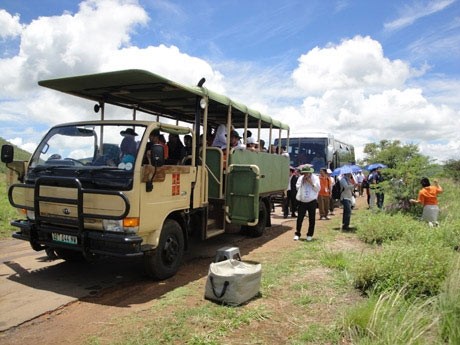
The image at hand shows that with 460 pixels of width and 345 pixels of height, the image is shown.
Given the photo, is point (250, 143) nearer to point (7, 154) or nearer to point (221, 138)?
point (221, 138)

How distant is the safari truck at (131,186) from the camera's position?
16.1ft

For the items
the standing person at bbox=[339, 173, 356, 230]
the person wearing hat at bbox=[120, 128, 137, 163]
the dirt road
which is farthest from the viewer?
the standing person at bbox=[339, 173, 356, 230]

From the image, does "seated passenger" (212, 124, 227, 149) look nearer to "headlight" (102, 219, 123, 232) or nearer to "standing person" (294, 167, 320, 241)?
"standing person" (294, 167, 320, 241)

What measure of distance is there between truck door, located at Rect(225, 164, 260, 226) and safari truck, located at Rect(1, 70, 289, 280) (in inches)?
0.7

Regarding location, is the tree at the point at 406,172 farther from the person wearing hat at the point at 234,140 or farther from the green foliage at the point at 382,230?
the person wearing hat at the point at 234,140

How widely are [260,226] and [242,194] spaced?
6.82ft

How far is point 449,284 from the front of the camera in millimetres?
4223

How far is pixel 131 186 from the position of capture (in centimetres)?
488

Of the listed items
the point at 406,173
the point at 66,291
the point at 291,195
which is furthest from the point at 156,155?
the point at 406,173

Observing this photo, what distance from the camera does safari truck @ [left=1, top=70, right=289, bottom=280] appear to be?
492cm

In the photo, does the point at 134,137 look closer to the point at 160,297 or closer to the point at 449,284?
the point at 160,297

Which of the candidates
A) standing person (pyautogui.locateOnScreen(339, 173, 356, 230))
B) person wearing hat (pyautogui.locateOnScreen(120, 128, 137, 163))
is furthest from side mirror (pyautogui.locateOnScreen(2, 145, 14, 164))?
standing person (pyautogui.locateOnScreen(339, 173, 356, 230))

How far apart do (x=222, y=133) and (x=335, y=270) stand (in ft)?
10.9

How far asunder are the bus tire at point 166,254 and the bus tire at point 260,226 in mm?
3366
